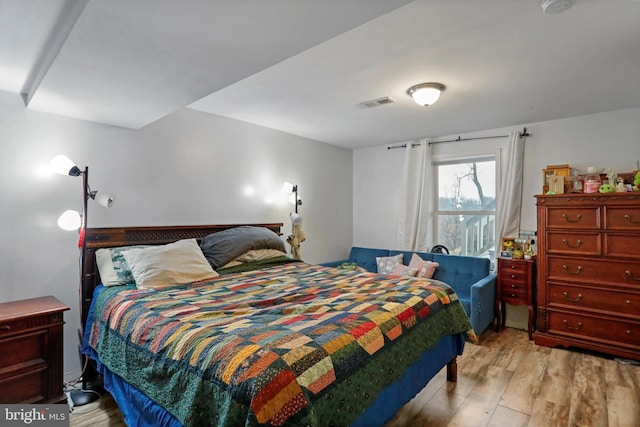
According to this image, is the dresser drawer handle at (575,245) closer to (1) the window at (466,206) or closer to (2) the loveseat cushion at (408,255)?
(1) the window at (466,206)

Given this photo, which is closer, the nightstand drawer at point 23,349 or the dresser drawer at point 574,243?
the nightstand drawer at point 23,349

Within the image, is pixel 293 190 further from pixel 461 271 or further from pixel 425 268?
pixel 461 271

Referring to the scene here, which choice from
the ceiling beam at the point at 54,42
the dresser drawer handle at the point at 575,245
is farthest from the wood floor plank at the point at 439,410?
the ceiling beam at the point at 54,42

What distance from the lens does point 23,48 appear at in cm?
180

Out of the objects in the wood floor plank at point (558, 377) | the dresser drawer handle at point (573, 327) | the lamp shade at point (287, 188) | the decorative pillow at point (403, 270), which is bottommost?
the wood floor plank at point (558, 377)

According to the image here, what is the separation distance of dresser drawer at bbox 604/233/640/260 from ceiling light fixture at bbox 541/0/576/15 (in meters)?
2.29

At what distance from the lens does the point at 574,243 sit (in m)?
3.07

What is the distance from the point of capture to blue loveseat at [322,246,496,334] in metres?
3.23

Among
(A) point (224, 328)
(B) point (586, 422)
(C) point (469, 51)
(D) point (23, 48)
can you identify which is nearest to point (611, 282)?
(B) point (586, 422)

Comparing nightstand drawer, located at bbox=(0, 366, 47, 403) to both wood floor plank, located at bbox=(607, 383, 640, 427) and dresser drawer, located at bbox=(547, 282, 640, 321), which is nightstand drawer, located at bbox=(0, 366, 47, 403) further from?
dresser drawer, located at bbox=(547, 282, 640, 321)

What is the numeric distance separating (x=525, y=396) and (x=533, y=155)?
268cm

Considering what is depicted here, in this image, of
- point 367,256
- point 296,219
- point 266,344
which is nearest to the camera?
point 266,344

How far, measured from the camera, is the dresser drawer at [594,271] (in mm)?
2803

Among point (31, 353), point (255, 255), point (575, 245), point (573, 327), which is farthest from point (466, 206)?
point (31, 353)
